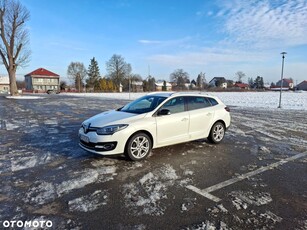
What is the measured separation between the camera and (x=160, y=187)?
4.14m

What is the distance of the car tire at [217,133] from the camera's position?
23.0 ft

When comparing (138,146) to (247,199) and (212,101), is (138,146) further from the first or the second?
(212,101)

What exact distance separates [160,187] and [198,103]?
328 cm

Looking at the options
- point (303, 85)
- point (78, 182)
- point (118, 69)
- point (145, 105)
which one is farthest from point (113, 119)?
point (303, 85)

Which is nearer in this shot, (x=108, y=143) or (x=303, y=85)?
(x=108, y=143)

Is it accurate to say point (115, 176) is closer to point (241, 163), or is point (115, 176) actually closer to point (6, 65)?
point (241, 163)

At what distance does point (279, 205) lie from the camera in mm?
3574

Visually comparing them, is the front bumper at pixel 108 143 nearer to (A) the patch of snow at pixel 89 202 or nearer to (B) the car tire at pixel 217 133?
(A) the patch of snow at pixel 89 202

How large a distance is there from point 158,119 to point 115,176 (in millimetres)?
1759

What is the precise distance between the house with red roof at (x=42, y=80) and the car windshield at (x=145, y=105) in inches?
3319

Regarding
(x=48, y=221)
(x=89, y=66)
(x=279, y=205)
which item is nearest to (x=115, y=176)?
(x=48, y=221)

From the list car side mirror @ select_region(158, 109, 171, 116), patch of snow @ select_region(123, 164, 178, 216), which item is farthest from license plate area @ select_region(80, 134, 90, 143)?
car side mirror @ select_region(158, 109, 171, 116)

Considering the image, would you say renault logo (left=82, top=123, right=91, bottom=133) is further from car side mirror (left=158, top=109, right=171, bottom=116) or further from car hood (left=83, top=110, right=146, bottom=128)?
car side mirror (left=158, top=109, right=171, bottom=116)

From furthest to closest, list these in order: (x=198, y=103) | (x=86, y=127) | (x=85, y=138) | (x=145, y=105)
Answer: (x=198, y=103), (x=145, y=105), (x=86, y=127), (x=85, y=138)
